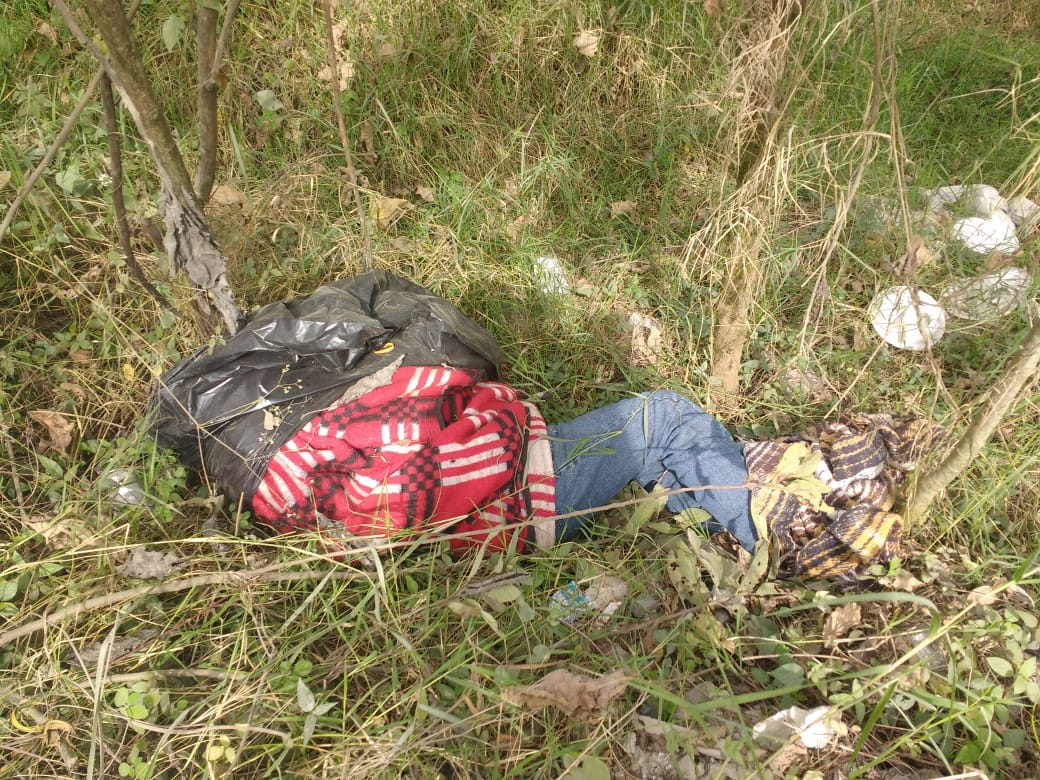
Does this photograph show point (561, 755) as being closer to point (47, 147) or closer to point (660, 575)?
point (660, 575)

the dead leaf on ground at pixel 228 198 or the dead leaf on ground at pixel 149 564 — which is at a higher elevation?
the dead leaf on ground at pixel 228 198

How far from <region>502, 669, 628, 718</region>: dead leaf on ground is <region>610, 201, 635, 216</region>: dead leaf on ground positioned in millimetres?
1993

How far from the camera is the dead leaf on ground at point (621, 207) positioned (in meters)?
2.74

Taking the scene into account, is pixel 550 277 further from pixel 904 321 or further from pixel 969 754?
pixel 969 754

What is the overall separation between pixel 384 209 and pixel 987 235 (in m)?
2.37

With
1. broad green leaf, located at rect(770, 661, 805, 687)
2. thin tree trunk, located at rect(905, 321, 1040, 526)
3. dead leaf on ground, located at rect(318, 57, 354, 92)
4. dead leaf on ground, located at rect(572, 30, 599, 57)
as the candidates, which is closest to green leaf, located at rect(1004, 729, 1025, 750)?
broad green leaf, located at rect(770, 661, 805, 687)

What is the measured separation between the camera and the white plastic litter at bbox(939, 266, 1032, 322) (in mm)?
2207

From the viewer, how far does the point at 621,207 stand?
275 cm

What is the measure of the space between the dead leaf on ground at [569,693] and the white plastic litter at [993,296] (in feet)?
6.07

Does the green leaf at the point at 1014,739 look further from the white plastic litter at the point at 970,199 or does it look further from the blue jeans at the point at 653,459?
the white plastic litter at the point at 970,199

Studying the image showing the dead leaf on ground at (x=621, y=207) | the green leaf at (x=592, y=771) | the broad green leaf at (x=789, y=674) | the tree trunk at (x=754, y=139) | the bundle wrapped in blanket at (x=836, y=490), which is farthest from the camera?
the dead leaf on ground at (x=621, y=207)

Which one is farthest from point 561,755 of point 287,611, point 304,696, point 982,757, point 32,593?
point 32,593

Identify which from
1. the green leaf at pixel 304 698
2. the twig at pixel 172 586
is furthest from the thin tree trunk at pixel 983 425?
the green leaf at pixel 304 698

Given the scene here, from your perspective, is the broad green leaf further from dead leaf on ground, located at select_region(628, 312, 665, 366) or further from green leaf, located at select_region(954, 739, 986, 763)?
dead leaf on ground, located at select_region(628, 312, 665, 366)
